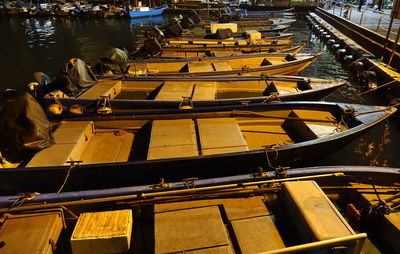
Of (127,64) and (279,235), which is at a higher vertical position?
(127,64)

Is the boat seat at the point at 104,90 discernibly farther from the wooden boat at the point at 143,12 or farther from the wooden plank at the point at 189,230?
the wooden boat at the point at 143,12

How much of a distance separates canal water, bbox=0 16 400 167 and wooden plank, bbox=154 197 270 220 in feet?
16.2

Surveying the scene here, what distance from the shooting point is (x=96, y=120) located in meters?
9.41

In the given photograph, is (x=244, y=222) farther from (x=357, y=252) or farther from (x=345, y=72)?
(x=345, y=72)

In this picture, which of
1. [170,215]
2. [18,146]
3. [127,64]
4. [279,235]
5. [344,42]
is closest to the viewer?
[279,235]

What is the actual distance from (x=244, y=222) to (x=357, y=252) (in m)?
1.90

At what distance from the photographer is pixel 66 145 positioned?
7.82 meters

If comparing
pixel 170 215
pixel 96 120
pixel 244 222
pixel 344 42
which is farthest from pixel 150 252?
pixel 344 42

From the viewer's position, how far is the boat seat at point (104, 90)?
11.1 metres

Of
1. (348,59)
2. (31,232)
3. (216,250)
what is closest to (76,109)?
(31,232)

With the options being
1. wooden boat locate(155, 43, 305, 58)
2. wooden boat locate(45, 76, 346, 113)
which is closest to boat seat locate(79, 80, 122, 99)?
wooden boat locate(45, 76, 346, 113)

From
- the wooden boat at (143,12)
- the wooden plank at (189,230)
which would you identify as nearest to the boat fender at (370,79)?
the wooden plank at (189,230)

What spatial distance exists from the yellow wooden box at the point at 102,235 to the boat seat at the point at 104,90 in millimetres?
7295

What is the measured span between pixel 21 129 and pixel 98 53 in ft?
88.2
